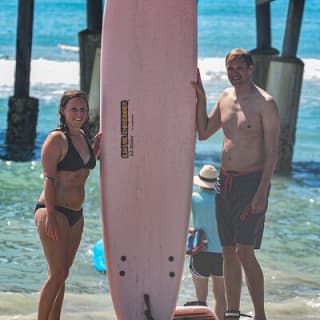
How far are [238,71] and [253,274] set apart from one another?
1106mm

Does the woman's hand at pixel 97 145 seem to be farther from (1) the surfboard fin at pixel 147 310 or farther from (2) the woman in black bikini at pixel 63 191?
(1) the surfboard fin at pixel 147 310

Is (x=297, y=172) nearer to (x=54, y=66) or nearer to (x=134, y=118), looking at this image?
(x=134, y=118)

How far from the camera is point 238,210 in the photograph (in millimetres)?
5828

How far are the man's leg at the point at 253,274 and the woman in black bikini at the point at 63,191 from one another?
94 cm

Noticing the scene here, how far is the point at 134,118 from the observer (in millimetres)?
5836

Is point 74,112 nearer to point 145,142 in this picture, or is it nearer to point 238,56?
point 145,142

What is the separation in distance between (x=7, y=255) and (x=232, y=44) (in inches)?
1282

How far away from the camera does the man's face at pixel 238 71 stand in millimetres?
5715

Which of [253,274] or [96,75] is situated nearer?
[253,274]

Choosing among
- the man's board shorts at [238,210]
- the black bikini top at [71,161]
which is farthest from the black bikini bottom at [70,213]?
the man's board shorts at [238,210]

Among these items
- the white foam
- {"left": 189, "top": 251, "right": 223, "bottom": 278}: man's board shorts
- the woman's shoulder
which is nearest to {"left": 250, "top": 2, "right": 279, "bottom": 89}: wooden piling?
{"left": 189, "top": 251, "right": 223, "bottom": 278}: man's board shorts

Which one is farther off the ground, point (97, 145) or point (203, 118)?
point (203, 118)

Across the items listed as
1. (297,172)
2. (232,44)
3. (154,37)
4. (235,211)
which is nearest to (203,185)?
(235,211)

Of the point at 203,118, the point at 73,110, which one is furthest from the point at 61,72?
the point at 73,110
